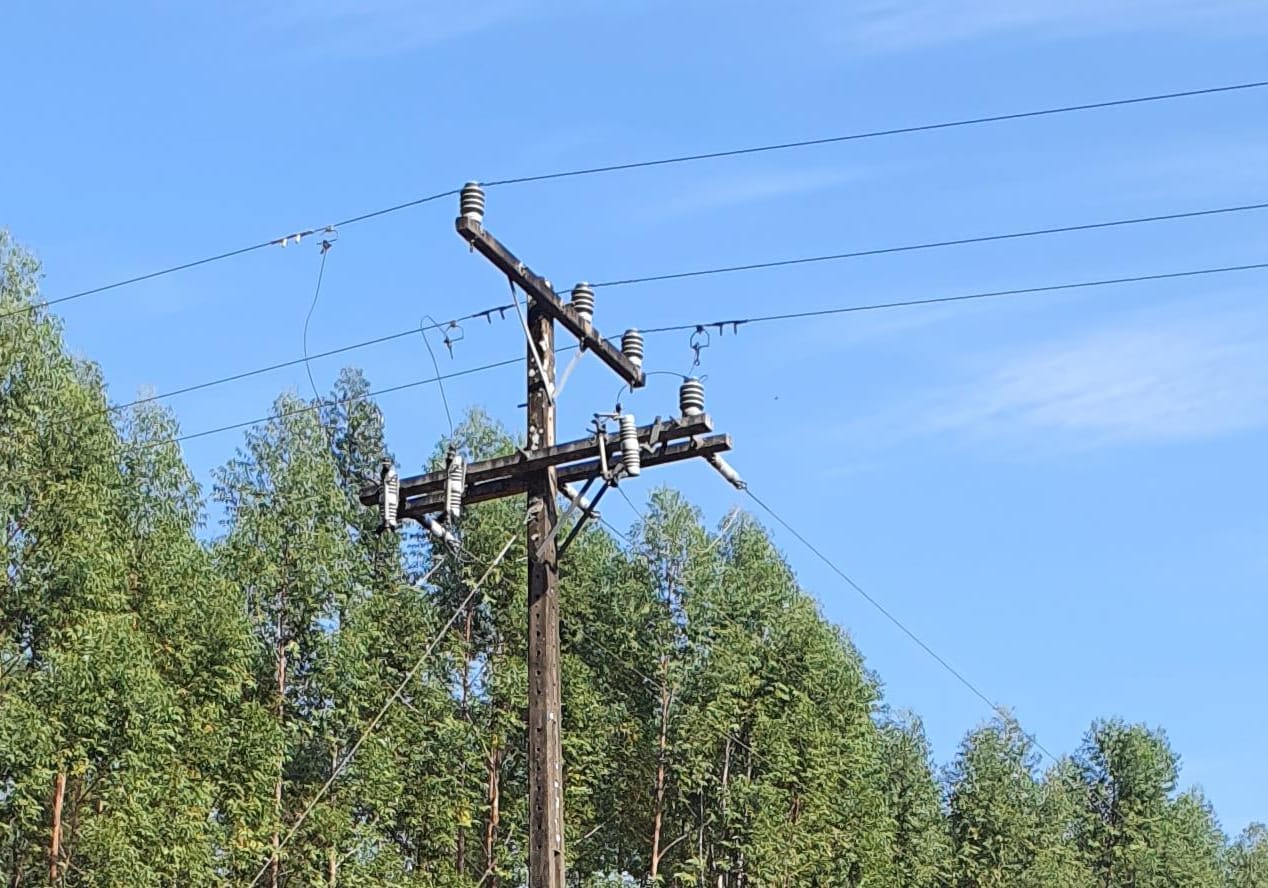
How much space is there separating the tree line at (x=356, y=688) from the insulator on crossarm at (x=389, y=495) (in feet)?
40.4

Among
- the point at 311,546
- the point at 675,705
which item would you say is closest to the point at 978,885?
the point at 675,705

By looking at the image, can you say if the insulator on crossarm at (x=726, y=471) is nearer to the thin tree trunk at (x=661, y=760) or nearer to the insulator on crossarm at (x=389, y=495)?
the insulator on crossarm at (x=389, y=495)

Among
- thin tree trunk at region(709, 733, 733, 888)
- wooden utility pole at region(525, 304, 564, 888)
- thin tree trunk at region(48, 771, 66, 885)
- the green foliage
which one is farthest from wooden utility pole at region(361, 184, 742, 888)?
the green foliage

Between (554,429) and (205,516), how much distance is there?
22365 millimetres

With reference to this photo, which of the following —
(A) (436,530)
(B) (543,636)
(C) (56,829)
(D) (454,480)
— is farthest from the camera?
(C) (56,829)

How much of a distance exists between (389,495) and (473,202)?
2914 mm

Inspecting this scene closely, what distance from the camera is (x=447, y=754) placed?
4069 cm

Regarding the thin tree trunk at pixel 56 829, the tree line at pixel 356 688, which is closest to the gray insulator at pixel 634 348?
the tree line at pixel 356 688

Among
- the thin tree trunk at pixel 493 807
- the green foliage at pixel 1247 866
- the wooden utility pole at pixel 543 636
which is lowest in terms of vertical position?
the wooden utility pole at pixel 543 636

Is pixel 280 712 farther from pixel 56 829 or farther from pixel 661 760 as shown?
pixel 661 760

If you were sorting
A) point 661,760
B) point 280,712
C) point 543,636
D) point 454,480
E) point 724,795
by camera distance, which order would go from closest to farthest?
point 543,636, point 454,480, point 280,712, point 661,760, point 724,795

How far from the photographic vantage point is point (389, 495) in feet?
57.1

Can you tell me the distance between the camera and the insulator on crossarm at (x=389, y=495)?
57.1 feet

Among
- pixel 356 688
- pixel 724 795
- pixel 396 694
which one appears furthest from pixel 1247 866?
pixel 396 694
